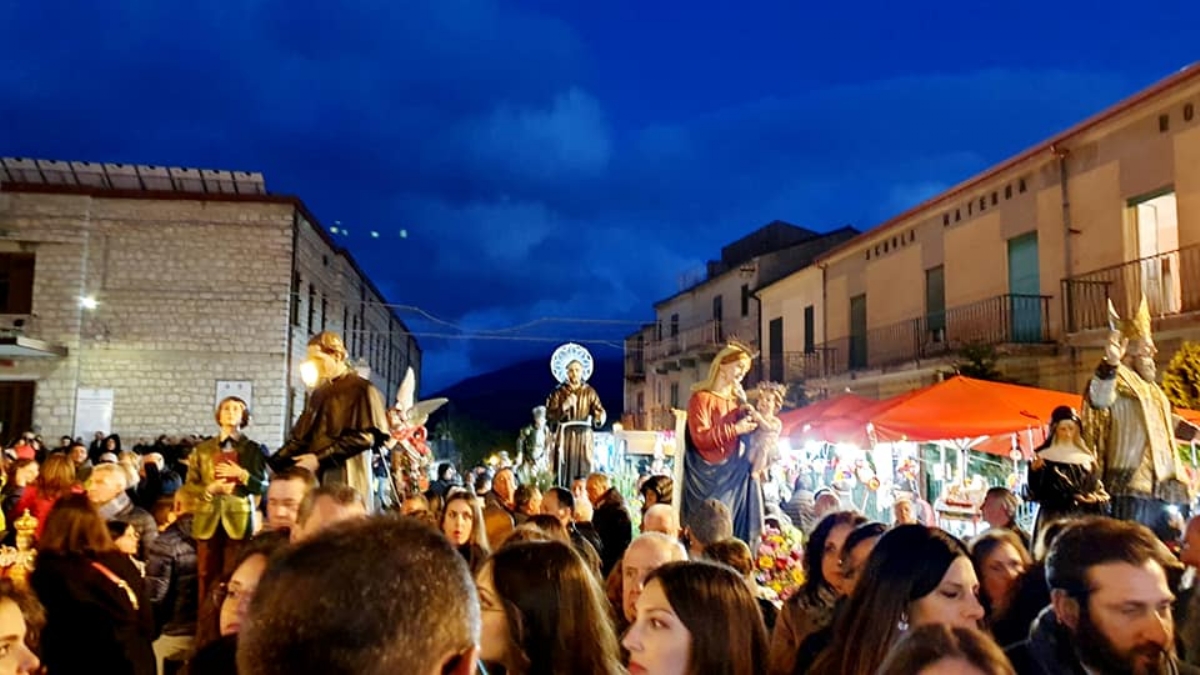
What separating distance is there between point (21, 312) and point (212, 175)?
5175 millimetres

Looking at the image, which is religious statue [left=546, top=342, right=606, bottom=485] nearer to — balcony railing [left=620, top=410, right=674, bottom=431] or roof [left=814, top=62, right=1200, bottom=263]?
roof [left=814, top=62, right=1200, bottom=263]

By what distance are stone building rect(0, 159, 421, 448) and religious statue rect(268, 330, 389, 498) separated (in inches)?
718

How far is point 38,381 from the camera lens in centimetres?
2188

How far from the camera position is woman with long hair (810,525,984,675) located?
8.99 feet

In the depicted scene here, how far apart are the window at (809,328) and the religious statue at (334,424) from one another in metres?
22.5

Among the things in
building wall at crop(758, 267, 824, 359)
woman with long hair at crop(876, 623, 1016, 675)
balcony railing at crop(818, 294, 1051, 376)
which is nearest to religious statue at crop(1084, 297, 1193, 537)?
woman with long hair at crop(876, 623, 1016, 675)

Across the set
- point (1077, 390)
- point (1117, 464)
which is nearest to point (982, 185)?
point (1077, 390)

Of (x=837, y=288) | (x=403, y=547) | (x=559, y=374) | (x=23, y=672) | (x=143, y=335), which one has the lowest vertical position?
(x=23, y=672)

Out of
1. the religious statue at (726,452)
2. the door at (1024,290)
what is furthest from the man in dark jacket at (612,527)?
the door at (1024,290)

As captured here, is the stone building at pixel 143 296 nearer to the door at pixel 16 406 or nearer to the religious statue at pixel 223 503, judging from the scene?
the door at pixel 16 406

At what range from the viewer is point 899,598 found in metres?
2.81

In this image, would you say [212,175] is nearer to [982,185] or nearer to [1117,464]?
[982,185]

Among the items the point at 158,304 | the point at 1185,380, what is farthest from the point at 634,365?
the point at 1185,380

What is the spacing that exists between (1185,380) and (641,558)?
9703 millimetres
